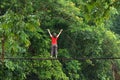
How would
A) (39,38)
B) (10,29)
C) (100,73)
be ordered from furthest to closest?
(100,73), (39,38), (10,29)

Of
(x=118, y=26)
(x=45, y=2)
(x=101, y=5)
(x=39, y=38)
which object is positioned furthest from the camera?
(x=118, y=26)

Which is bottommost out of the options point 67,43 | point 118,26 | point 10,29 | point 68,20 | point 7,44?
point 118,26

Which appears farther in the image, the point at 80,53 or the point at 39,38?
the point at 80,53

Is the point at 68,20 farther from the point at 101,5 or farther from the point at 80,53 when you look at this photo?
the point at 101,5

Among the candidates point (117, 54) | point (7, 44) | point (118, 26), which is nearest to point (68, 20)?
point (117, 54)

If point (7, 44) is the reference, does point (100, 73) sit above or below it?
below

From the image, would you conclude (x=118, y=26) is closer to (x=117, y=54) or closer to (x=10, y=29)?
(x=117, y=54)

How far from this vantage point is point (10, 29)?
5.76ft

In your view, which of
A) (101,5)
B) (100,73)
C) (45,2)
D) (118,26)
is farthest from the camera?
(118,26)

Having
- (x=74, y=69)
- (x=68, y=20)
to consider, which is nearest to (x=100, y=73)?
(x=74, y=69)

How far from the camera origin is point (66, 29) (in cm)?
1312

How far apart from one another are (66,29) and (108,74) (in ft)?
7.58

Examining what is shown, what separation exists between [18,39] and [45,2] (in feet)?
35.4

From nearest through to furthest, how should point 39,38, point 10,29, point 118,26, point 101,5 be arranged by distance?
point 10,29
point 101,5
point 39,38
point 118,26
